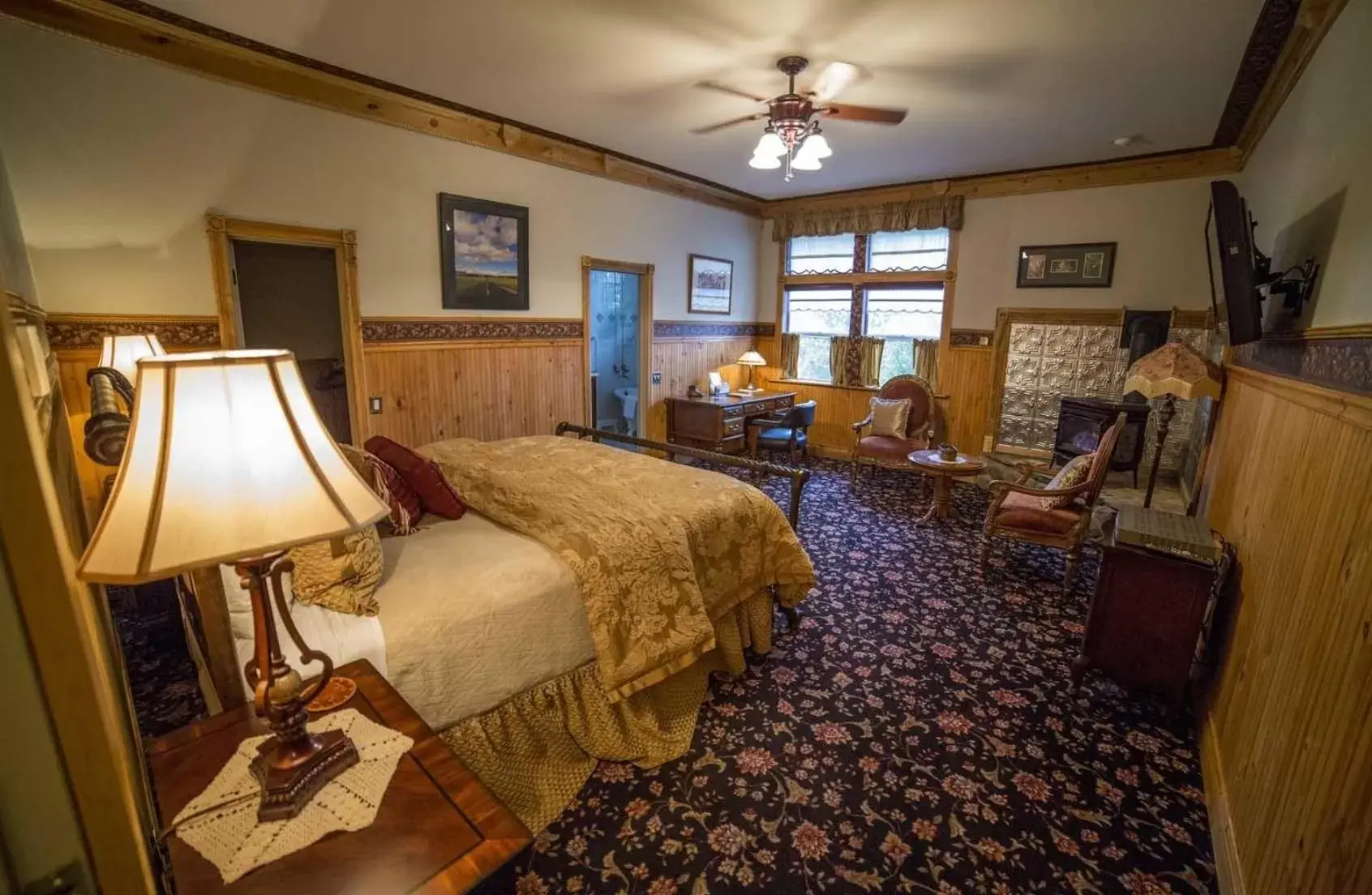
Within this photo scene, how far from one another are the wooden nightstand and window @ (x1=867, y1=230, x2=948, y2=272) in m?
6.20

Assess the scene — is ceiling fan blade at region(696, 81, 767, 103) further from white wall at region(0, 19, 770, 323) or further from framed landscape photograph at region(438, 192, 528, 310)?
framed landscape photograph at region(438, 192, 528, 310)

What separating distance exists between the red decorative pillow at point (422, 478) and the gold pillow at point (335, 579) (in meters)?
0.70

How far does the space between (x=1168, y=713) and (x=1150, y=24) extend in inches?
120

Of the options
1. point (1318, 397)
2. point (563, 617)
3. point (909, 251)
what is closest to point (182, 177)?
point (563, 617)

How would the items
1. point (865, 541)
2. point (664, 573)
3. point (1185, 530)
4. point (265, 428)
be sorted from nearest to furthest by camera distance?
1. point (265, 428)
2. point (664, 573)
3. point (1185, 530)
4. point (865, 541)

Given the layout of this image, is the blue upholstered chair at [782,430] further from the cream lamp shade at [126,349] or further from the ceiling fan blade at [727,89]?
the cream lamp shade at [126,349]

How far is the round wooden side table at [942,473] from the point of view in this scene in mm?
4445

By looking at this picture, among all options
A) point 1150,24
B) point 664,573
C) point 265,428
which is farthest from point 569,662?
point 1150,24

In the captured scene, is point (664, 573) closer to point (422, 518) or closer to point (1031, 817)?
point (422, 518)

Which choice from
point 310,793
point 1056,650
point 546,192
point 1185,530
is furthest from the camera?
point 546,192

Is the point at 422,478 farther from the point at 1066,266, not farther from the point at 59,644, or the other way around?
the point at 1066,266

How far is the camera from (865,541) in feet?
14.1

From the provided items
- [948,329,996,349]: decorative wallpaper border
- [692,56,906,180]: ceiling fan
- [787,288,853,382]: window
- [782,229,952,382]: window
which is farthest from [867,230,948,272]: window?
[692,56,906,180]: ceiling fan

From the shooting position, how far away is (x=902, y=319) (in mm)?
6375
